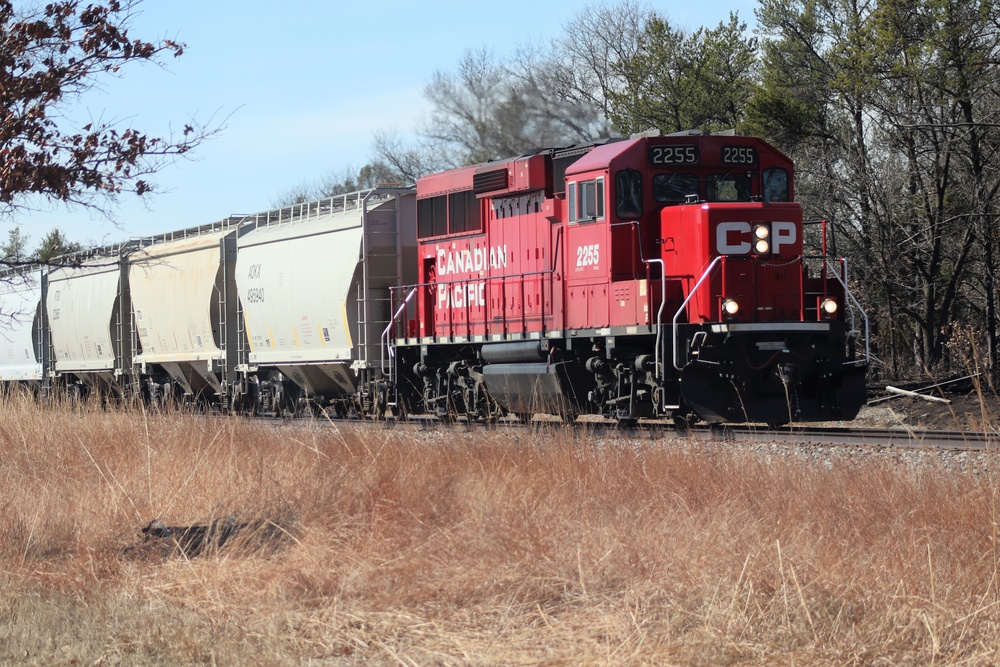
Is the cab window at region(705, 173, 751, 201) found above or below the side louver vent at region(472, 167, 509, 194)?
below

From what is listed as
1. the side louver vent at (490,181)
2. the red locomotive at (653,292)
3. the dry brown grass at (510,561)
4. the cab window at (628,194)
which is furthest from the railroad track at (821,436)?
the side louver vent at (490,181)

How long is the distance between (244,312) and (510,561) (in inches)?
600

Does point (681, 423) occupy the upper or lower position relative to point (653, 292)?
lower

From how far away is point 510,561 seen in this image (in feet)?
22.1

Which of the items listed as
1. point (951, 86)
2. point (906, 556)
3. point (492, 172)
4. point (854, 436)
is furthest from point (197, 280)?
point (906, 556)

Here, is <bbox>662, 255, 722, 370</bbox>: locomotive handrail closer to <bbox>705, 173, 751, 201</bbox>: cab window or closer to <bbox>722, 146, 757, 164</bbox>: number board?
<bbox>705, 173, 751, 201</bbox>: cab window

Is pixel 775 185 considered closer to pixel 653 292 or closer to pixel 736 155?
pixel 736 155

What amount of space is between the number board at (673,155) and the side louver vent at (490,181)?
2.42m

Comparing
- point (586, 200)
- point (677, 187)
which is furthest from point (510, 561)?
point (677, 187)

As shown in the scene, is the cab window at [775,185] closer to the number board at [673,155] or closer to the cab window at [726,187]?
the cab window at [726,187]

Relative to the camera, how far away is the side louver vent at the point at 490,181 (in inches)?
619

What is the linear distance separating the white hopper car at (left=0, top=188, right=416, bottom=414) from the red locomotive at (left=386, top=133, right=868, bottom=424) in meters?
2.24

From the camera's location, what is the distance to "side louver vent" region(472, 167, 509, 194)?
15.7 metres

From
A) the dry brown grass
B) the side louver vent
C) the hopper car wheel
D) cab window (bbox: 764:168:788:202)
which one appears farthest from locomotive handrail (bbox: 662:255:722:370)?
the side louver vent
